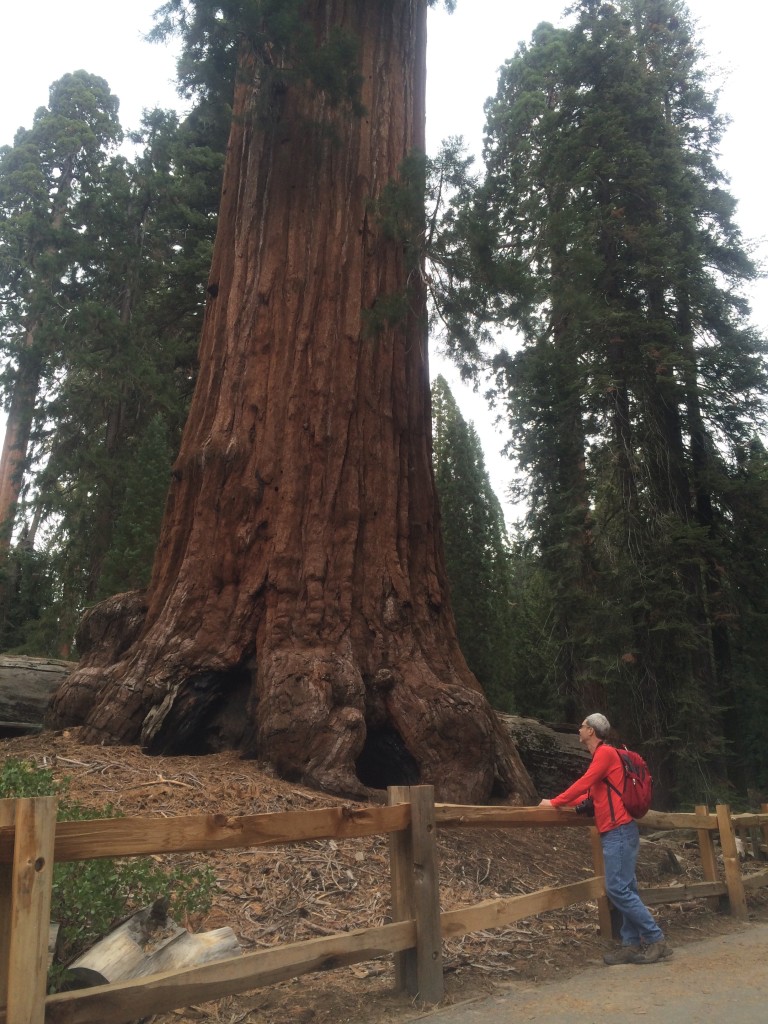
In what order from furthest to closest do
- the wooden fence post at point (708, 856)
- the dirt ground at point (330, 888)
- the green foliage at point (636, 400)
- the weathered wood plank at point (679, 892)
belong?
the green foliage at point (636, 400)
the wooden fence post at point (708, 856)
the weathered wood plank at point (679, 892)
the dirt ground at point (330, 888)

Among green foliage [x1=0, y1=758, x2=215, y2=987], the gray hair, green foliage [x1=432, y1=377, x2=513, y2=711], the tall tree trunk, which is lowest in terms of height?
green foliage [x1=0, y1=758, x2=215, y2=987]

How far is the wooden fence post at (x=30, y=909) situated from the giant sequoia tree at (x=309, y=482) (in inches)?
138

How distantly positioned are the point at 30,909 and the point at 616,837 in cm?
357

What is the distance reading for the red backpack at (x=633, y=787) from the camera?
5.12 m

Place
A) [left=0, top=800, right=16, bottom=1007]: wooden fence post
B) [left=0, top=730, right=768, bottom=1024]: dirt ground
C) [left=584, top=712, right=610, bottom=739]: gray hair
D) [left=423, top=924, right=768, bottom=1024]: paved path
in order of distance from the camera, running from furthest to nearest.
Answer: [left=584, top=712, right=610, bottom=739]: gray hair
[left=0, top=730, right=768, bottom=1024]: dirt ground
[left=423, top=924, right=768, bottom=1024]: paved path
[left=0, top=800, right=16, bottom=1007]: wooden fence post

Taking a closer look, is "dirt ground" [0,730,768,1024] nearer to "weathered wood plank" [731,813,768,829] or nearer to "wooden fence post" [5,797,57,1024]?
"weathered wood plank" [731,813,768,829]

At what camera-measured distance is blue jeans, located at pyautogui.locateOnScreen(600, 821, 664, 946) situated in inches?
197

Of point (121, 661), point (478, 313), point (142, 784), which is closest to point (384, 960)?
point (142, 784)

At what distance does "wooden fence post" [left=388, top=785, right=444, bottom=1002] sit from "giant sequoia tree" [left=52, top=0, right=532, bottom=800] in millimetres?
2122

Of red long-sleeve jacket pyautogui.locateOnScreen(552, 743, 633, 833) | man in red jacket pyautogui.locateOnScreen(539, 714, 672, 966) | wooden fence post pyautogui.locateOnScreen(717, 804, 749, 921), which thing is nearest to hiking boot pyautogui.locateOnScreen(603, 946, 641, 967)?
man in red jacket pyautogui.locateOnScreen(539, 714, 672, 966)

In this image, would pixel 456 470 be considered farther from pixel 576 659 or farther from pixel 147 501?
pixel 147 501

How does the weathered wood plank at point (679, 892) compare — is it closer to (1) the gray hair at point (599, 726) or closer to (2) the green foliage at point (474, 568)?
(1) the gray hair at point (599, 726)

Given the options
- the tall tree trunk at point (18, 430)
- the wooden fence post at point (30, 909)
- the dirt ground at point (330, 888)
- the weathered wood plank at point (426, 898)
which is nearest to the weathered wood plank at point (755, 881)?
the dirt ground at point (330, 888)

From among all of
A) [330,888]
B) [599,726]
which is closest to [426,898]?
[330,888]
